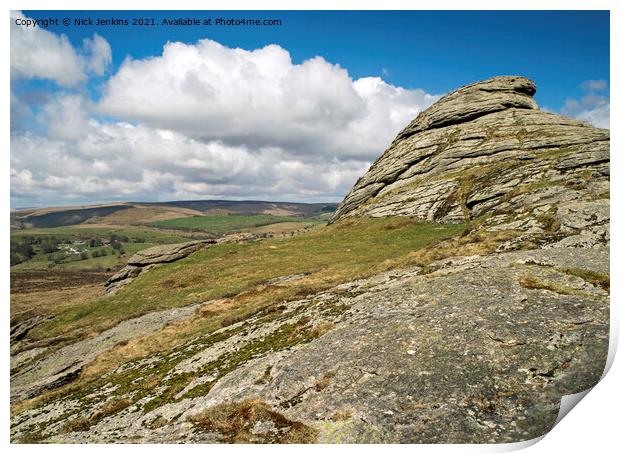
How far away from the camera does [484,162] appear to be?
63000mm

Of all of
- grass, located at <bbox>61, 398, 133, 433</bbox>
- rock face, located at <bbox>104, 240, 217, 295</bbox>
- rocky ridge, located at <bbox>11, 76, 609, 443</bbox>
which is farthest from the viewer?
rock face, located at <bbox>104, 240, 217, 295</bbox>

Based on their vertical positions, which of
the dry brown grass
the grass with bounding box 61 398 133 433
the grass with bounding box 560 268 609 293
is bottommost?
the grass with bounding box 61 398 133 433

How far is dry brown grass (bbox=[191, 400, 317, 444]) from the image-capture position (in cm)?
1275

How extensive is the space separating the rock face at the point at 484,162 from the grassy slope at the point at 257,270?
6071mm

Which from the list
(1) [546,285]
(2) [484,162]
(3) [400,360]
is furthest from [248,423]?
(2) [484,162]

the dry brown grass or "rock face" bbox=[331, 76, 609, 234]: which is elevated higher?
"rock face" bbox=[331, 76, 609, 234]

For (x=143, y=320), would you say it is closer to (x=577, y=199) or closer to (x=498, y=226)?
(x=498, y=226)

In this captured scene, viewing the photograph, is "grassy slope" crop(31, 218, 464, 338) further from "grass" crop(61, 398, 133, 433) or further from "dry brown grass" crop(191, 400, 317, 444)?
"dry brown grass" crop(191, 400, 317, 444)

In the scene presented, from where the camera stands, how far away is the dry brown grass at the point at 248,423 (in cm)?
1275

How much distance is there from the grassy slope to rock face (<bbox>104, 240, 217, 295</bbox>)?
2211 mm

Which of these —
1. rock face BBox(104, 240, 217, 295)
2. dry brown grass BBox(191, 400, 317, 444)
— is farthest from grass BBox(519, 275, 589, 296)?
rock face BBox(104, 240, 217, 295)

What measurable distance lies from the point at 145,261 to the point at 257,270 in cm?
2386

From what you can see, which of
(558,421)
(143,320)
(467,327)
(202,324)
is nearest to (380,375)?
(467,327)

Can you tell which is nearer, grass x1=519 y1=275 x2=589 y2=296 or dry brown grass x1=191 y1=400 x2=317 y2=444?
dry brown grass x1=191 y1=400 x2=317 y2=444
